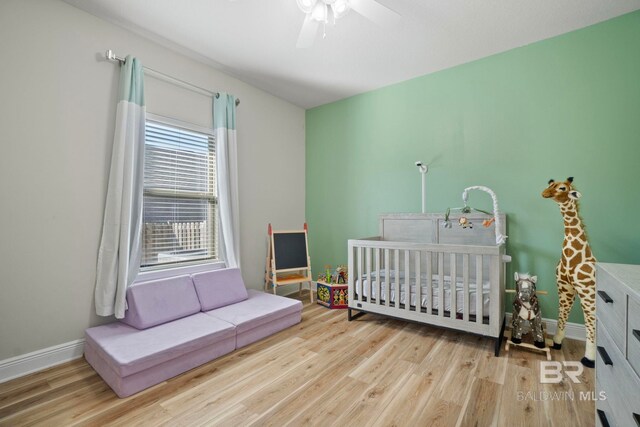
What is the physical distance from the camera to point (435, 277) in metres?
2.69

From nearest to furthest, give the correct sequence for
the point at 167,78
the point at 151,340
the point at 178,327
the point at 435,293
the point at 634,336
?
the point at 634,336, the point at 151,340, the point at 178,327, the point at 435,293, the point at 167,78

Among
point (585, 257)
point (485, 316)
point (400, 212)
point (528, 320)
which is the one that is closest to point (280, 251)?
point (400, 212)

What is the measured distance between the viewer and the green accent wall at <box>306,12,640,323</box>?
2.16m

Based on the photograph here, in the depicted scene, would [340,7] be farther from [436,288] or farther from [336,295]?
[336,295]

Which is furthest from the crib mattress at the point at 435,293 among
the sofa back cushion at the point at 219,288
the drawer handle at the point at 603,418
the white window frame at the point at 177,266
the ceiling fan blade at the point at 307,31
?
the ceiling fan blade at the point at 307,31

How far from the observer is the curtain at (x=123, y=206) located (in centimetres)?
209

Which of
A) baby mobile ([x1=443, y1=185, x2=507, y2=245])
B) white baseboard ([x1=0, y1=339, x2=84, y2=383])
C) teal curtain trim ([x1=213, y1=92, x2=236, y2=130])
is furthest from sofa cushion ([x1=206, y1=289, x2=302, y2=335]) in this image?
teal curtain trim ([x1=213, y1=92, x2=236, y2=130])

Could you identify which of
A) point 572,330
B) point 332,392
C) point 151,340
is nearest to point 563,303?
point 572,330

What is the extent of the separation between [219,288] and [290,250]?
1.01 m

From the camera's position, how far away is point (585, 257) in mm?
1938

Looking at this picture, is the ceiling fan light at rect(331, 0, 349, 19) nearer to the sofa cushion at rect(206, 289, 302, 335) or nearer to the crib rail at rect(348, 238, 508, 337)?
the crib rail at rect(348, 238, 508, 337)

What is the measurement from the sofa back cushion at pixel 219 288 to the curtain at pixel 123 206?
1.72 feet

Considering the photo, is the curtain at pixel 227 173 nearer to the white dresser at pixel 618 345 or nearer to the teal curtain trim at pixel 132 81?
the teal curtain trim at pixel 132 81

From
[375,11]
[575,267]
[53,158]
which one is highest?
[375,11]
